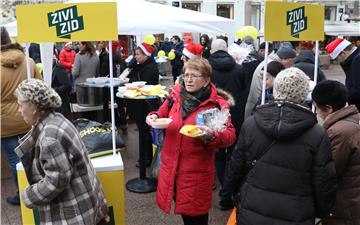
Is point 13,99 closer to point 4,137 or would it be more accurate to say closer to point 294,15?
point 4,137

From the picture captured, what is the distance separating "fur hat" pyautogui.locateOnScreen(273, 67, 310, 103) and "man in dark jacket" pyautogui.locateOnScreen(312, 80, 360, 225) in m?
0.29

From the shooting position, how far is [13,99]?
13.6 feet

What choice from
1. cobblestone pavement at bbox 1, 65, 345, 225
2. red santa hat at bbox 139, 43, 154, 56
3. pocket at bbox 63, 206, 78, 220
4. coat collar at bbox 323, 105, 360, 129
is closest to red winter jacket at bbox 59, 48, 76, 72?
red santa hat at bbox 139, 43, 154, 56

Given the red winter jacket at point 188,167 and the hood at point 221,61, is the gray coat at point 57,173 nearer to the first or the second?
the red winter jacket at point 188,167

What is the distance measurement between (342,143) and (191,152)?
3.53 ft

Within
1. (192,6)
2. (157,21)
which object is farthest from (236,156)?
(192,6)

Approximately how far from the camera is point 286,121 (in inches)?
85.5

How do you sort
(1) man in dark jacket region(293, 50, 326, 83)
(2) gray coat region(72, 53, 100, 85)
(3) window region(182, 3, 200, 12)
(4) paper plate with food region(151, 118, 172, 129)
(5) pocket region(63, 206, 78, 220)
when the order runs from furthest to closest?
1. (3) window region(182, 3, 200, 12)
2. (2) gray coat region(72, 53, 100, 85)
3. (1) man in dark jacket region(293, 50, 326, 83)
4. (4) paper plate with food region(151, 118, 172, 129)
5. (5) pocket region(63, 206, 78, 220)

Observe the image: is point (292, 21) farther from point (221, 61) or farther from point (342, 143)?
point (342, 143)

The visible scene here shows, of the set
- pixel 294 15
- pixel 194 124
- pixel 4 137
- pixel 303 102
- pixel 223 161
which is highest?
pixel 294 15

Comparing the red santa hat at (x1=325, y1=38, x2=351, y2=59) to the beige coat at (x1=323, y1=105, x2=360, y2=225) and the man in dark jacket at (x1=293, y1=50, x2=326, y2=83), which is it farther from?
the beige coat at (x1=323, y1=105, x2=360, y2=225)

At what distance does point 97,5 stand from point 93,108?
13.9 ft

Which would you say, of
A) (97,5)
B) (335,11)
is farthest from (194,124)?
(335,11)

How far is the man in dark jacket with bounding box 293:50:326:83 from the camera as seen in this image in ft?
16.0
